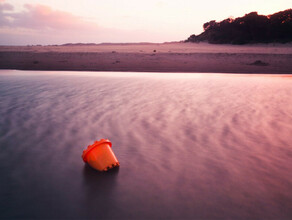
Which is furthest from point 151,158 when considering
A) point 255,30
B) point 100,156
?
point 255,30

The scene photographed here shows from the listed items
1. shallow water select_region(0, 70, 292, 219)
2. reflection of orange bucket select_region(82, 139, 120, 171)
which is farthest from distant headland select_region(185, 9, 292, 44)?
reflection of orange bucket select_region(82, 139, 120, 171)

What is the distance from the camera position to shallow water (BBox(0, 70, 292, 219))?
2.75 metres

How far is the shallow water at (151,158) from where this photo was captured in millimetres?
2748

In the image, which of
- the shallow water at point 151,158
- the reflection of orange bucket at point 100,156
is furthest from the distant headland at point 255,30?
the reflection of orange bucket at point 100,156

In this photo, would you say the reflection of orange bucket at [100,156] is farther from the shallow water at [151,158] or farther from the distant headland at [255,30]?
the distant headland at [255,30]

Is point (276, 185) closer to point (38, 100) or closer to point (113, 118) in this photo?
point (113, 118)

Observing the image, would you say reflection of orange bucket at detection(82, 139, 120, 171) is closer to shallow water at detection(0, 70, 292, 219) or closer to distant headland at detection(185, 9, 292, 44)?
shallow water at detection(0, 70, 292, 219)

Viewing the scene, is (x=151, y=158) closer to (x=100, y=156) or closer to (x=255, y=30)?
(x=100, y=156)

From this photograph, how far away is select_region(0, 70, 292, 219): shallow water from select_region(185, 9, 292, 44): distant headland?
33.6 metres

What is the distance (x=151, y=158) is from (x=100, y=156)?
0.88 metres

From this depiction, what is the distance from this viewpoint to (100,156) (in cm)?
336

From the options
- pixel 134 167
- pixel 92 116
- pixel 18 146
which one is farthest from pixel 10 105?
pixel 134 167

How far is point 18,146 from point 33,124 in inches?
47.8

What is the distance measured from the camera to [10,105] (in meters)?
7.07
